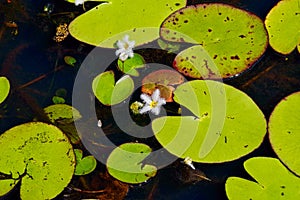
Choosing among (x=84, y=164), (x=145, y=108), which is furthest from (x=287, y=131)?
(x=84, y=164)

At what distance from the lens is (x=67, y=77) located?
2.45m

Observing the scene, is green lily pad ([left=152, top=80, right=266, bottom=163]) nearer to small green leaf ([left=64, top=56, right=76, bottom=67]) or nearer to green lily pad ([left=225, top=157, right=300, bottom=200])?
green lily pad ([left=225, top=157, right=300, bottom=200])

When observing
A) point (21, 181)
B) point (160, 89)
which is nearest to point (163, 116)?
point (160, 89)

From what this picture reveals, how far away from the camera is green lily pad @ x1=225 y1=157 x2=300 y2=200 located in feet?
6.81

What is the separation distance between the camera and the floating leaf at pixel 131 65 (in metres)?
2.40

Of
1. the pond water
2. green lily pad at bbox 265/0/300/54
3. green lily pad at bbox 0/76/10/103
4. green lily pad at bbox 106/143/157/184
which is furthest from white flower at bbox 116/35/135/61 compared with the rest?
green lily pad at bbox 265/0/300/54

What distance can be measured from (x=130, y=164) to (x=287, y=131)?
0.67 meters

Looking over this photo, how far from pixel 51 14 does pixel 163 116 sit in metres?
0.80

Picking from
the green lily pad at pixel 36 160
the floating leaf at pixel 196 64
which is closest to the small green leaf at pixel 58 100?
the green lily pad at pixel 36 160

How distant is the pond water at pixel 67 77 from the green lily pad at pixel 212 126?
0.07 metres

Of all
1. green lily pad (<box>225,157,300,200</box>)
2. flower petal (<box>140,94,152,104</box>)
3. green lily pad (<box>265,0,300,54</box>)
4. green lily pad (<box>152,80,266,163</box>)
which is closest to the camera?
green lily pad (<box>225,157,300,200</box>)

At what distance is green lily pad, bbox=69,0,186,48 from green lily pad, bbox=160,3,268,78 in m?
0.05

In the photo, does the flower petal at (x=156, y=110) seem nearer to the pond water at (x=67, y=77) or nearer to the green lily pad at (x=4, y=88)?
the pond water at (x=67, y=77)

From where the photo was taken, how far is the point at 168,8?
8.16ft
